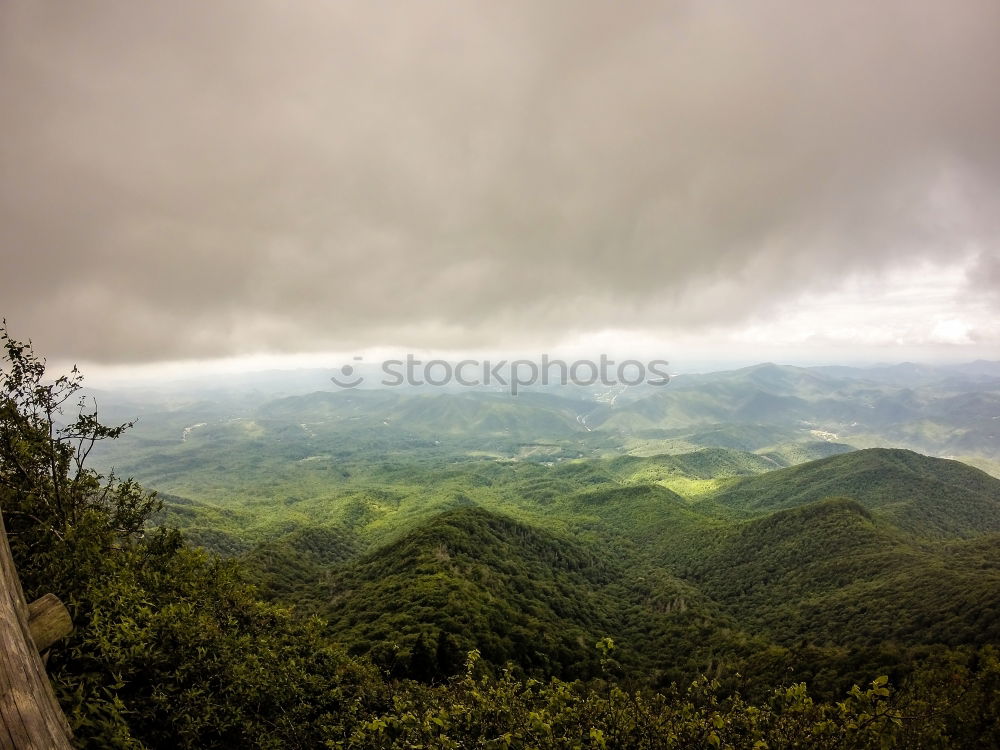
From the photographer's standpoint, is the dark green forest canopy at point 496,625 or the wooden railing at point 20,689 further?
the dark green forest canopy at point 496,625

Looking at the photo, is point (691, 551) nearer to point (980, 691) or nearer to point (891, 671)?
point (891, 671)

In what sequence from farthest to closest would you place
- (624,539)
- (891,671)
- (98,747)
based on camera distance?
(624,539) → (891,671) → (98,747)

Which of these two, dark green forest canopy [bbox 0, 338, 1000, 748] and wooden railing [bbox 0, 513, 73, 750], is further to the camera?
dark green forest canopy [bbox 0, 338, 1000, 748]

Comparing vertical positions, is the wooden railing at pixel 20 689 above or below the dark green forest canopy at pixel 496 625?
above

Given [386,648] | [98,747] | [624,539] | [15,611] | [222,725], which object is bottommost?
[624,539]

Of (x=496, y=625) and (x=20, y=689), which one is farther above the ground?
(x=20, y=689)

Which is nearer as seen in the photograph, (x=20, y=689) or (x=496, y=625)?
(x=20, y=689)

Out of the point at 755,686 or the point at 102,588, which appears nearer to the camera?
the point at 102,588

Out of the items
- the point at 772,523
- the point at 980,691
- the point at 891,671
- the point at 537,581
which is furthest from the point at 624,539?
the point at 980,691
